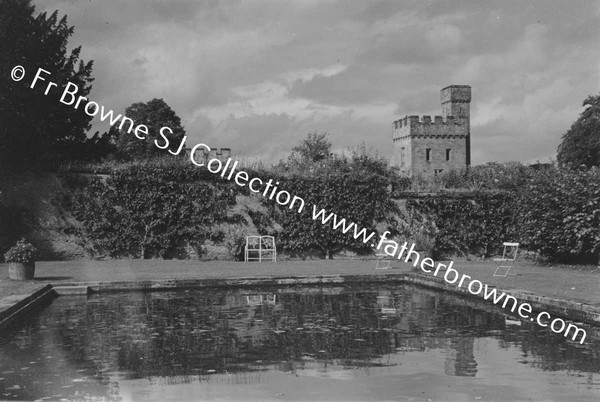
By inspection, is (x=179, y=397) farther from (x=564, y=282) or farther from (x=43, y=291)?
(x=564, y=282)

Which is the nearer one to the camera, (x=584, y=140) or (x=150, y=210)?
(x=150, y=210)

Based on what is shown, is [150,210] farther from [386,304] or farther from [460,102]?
[460,102]

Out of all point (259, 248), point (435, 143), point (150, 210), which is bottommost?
point (259, 248)

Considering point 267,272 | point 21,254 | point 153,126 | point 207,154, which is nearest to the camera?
point 21,254

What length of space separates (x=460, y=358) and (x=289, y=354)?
1.54 meters

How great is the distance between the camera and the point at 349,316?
8578 millimetres

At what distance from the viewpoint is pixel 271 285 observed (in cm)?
1227

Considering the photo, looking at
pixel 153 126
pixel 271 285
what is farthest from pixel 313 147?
pixel 271 285

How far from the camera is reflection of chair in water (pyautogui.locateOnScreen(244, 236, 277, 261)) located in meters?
17.0

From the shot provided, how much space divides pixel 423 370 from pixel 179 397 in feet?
6.66

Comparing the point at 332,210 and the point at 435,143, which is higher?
the point at 435,143

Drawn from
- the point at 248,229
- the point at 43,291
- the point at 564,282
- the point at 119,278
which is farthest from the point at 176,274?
the point at 564,282

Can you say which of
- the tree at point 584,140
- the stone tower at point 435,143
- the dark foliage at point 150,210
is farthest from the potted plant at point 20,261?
the stone tower at point 435,143

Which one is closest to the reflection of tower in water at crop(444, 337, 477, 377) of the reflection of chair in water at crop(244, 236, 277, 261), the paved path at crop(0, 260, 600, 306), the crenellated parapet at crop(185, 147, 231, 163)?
the paved path at crop(0, 260, 600, 306)
